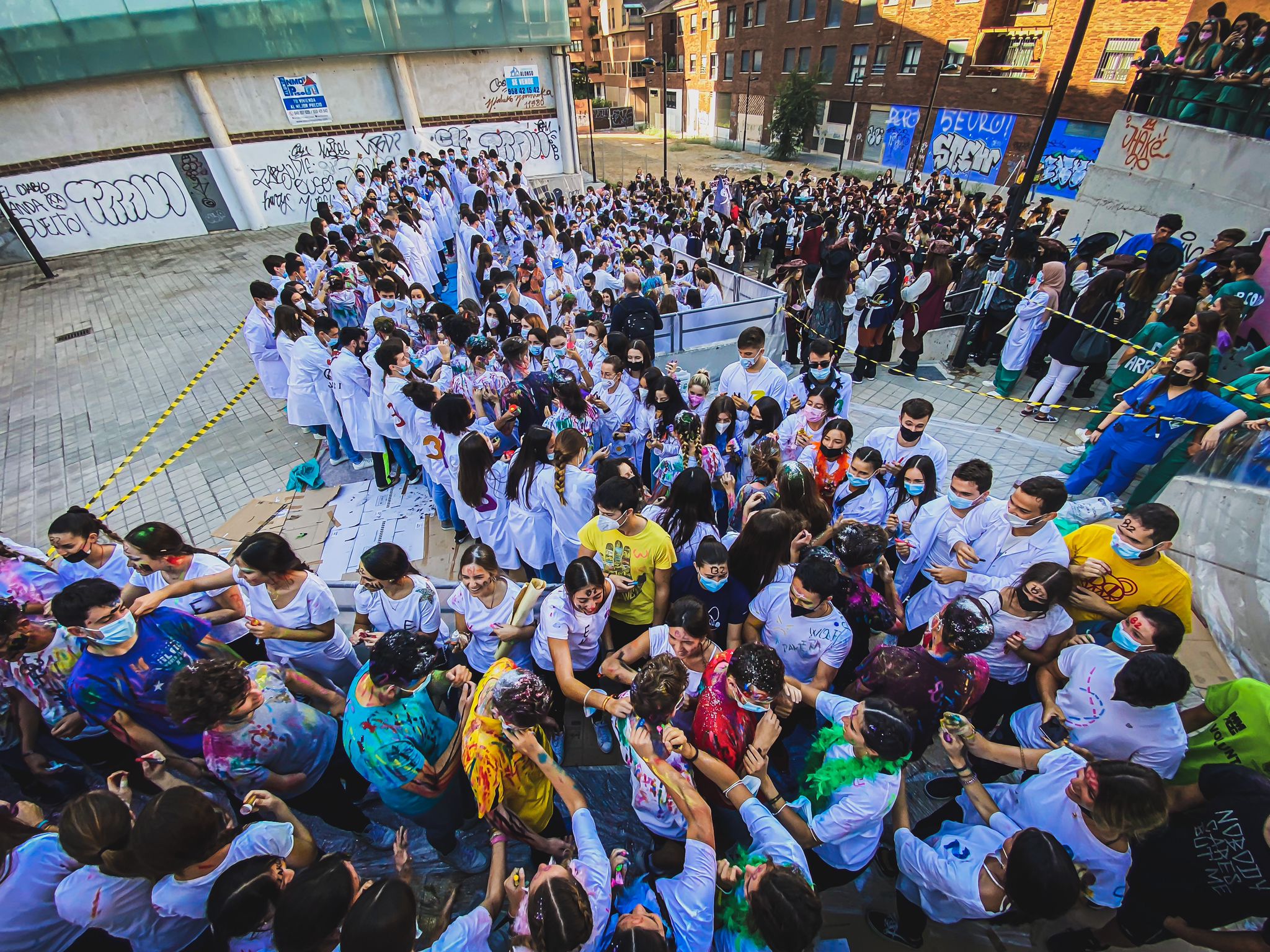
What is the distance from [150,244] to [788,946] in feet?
73.8

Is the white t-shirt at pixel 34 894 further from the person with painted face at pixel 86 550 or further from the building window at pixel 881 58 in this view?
the building window at pixel 881 58

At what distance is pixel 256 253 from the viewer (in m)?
15.0

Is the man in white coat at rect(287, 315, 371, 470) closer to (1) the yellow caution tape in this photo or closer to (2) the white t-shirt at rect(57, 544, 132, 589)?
(1) the yellow caution tape

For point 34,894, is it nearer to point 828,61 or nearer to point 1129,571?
point 1129,571

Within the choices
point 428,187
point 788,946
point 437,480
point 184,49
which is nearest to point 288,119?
point 184,49

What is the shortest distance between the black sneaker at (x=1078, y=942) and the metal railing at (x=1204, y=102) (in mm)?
11583

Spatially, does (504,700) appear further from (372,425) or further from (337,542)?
(372,425)

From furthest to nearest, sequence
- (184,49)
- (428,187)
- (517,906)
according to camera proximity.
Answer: (184,49), (428,187), (517,906)

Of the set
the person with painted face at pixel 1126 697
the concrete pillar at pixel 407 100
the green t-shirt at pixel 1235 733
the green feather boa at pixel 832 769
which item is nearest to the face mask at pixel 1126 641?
the person with painted face at pixel 1126 697

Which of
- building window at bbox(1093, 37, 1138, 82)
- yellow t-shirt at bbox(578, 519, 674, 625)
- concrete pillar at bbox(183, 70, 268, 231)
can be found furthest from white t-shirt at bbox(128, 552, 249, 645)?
building window at bbox(1093, 37, 1138, 82)

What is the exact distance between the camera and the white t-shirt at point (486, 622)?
9.87ft

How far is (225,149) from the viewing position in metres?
16.0

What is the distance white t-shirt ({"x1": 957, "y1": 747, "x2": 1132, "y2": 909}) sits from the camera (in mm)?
2074

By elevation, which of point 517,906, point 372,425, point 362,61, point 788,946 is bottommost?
point 372,425
